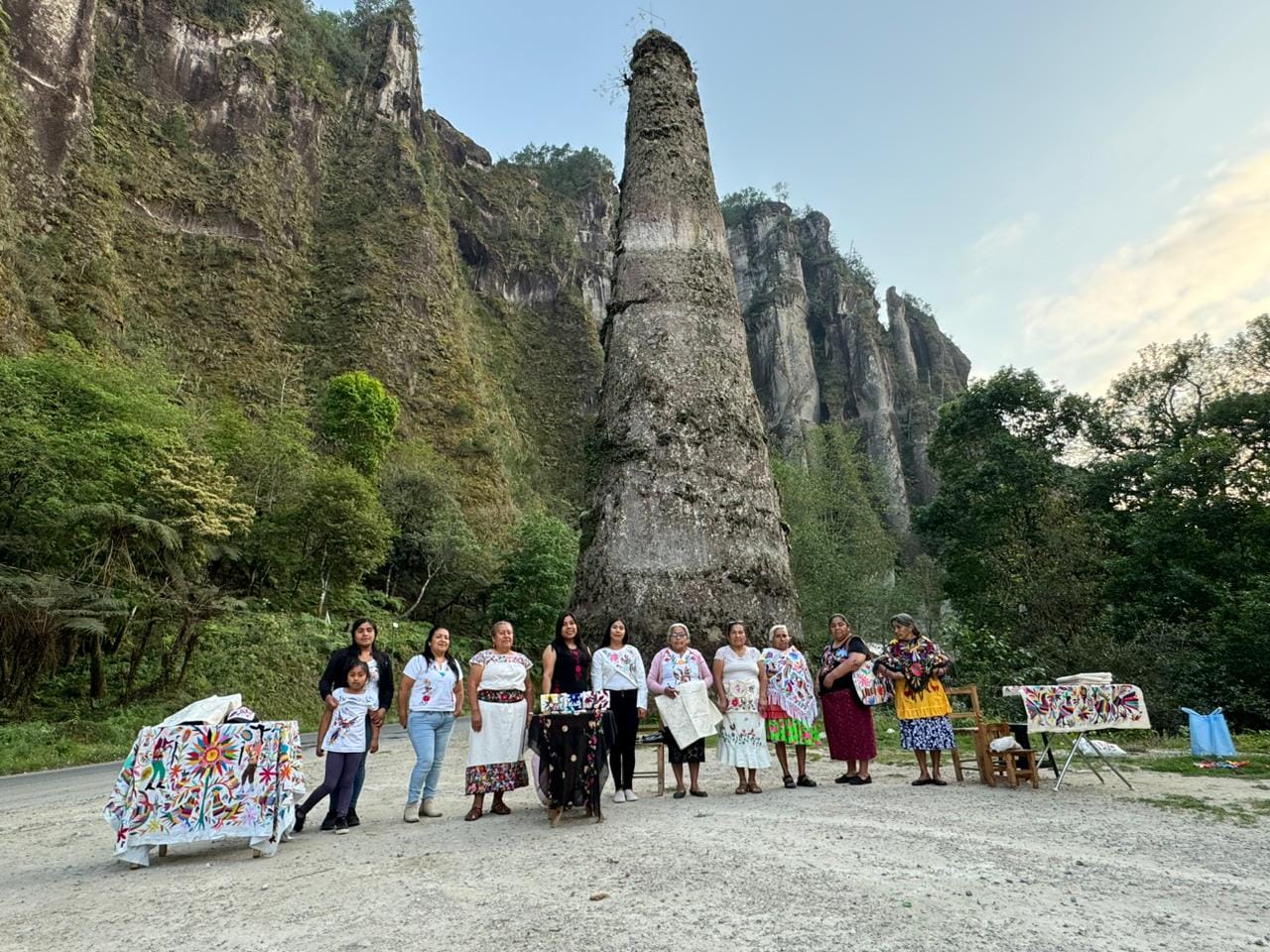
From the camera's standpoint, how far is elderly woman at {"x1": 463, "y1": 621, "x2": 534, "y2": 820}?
5270 millimetres

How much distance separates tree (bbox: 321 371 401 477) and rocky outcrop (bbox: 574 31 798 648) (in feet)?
86.5

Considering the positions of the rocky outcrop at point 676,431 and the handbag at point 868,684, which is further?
the rocky outcrop at point 676,431

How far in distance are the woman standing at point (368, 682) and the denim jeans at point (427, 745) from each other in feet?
0.85

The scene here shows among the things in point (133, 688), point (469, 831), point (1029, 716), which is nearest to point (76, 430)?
point (133, 688)

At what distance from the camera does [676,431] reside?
9.59m

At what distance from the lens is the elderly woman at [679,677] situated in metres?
5.86

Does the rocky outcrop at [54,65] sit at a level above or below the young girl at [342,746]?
above

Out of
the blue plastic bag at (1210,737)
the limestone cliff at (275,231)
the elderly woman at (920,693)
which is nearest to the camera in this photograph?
the elderly woman at (920,693)

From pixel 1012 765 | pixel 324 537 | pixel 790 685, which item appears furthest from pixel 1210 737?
pixel 324 537

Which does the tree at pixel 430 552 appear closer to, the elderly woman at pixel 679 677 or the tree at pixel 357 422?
the tree at pixel 357 422

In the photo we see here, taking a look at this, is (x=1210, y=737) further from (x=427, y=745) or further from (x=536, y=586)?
(x=536, y=586)

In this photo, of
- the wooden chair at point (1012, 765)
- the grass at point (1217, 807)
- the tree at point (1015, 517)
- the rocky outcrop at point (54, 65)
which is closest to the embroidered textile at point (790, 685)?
the wooden chair at point (1012, 765)

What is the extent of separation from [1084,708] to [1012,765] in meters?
0.71

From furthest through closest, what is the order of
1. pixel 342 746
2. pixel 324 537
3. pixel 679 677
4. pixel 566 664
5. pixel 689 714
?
1. pixel 324 537
2. pixel 679 677
3. pixel 689 714
4. pixel 566 664
5. pixel 342 746
